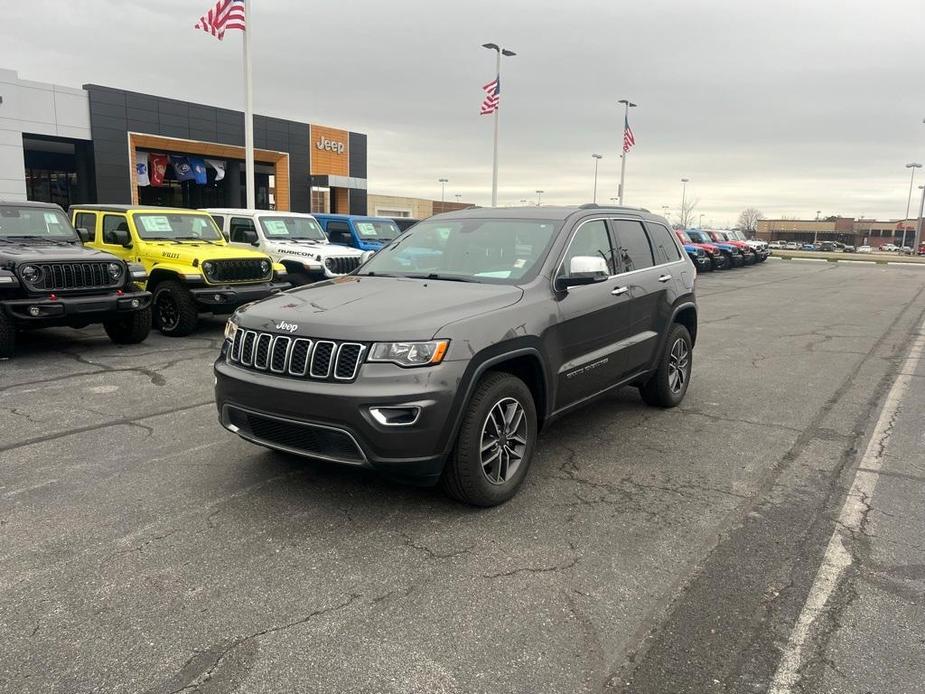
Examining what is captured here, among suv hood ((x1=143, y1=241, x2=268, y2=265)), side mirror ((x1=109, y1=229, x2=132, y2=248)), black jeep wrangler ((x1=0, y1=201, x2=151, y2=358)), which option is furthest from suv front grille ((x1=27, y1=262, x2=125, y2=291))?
side mirror ((x1=109, y1=229, x2=132, y2=248))

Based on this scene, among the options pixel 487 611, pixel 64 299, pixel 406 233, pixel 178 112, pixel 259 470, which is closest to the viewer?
pixel 487 611

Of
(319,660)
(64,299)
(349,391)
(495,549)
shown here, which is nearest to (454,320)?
(349,391)

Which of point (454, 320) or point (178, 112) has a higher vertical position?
point (178, 112)

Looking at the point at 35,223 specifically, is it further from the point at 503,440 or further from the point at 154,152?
the point at 154,152

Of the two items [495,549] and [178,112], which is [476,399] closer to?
[495,549]

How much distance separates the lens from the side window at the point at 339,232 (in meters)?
16.8

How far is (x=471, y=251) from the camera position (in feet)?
16.3

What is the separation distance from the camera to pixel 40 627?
2850 millimetres

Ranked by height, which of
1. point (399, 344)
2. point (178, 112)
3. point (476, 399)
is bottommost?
point (476, 399)

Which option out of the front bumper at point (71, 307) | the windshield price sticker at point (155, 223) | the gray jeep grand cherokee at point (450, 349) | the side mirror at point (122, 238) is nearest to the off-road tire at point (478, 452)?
the gray jeep grand cherokee at point (450, 349)

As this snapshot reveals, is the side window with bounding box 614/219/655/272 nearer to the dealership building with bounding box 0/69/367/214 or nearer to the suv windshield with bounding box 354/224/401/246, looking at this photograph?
the suv windshield with bounding box 354/224/401/246

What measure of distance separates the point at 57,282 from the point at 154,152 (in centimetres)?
2662

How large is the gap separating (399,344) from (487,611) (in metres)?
1.38

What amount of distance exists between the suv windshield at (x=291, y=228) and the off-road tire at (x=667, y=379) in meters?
9.46
